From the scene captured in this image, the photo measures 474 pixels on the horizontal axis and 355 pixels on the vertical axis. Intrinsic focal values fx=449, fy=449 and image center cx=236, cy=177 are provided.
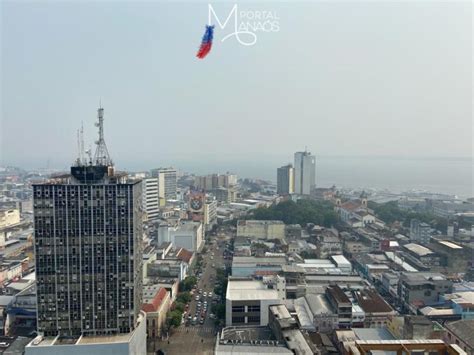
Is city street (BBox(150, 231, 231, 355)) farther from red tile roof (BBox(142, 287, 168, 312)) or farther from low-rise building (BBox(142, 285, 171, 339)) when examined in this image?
red tile roof (BBox(142, 287, 168, 312))

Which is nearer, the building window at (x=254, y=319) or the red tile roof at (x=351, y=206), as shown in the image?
the building window at (x=254, y=319)

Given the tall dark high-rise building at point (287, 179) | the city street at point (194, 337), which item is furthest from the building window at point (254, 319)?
the tall dark high-rise building at point (287, 179)

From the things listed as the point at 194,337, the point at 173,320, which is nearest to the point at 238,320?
the point at 194,337

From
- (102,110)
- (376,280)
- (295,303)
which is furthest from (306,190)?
(102,110)

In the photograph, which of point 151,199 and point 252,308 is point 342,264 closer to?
point 252,308

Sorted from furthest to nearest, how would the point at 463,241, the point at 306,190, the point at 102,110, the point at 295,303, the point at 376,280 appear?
the point at 306,190 < the point at 463,241 < the point at 376,280 < the point at 295,303 < the point at 102,110

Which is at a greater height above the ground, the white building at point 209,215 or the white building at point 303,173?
the white building at point 303,173

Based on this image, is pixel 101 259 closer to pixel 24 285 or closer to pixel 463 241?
pixel 24 285

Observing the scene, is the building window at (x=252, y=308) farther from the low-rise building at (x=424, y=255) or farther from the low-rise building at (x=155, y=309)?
the low-rise building at (x=424, y=255)
